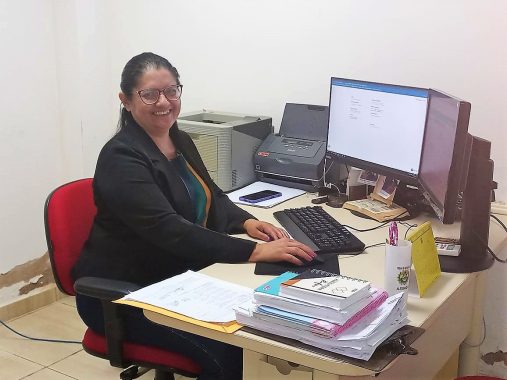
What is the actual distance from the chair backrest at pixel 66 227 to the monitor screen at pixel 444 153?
1090 millimetres

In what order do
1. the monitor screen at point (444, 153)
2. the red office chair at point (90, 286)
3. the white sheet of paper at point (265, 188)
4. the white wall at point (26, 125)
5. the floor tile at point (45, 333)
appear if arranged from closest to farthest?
1. the monitor screen at point (444, 153)
2. the red office chair at point (90, 286)
3. the white sheet of paper at point (265, 188)
4. the floor tile at point (45, 333)
5. the white wall at point (26, 125)

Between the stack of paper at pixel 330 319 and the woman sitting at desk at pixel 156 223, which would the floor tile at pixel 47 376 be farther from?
the stack of paper at pixel 330 319

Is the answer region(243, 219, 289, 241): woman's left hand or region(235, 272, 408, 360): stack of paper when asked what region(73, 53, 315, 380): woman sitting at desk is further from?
region(235, 272, 408, 360): stack of paper

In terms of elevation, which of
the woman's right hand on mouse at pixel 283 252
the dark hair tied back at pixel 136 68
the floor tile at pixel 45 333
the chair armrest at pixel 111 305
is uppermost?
the dark hair tied back at pixel 136 68

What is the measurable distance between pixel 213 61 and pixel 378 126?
1089 mm

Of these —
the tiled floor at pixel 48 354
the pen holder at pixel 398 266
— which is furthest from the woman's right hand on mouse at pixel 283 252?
the tiled floor at pixel 48 354

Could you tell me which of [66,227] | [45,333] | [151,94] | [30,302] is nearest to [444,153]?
[151,94]

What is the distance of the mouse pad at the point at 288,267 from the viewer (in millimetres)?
1657

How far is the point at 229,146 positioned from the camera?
2.54 m

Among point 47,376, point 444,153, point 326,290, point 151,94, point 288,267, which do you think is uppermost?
point 151,94

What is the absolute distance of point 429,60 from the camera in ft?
7.86

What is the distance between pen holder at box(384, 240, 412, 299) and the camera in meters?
1.43

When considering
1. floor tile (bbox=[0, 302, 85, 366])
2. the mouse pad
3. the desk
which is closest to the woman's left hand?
the desk

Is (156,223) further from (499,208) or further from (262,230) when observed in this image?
Answer: (499,208)
